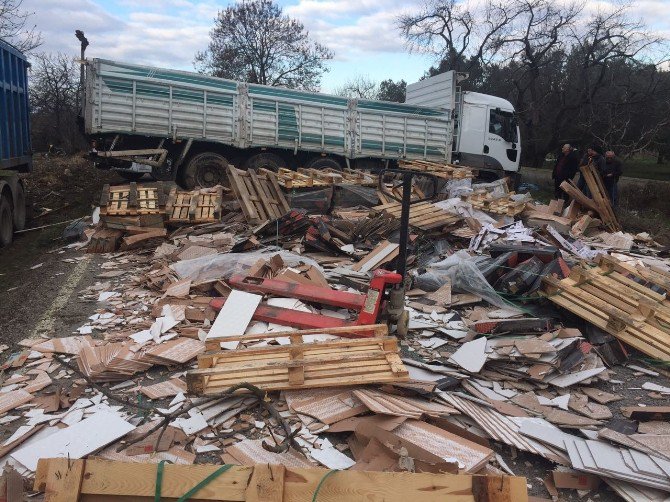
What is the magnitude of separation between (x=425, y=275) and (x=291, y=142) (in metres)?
8.23

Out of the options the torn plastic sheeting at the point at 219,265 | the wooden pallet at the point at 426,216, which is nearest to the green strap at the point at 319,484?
the torn plastic sheeting at the point at 219,265

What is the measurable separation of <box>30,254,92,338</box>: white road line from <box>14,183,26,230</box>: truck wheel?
282cm

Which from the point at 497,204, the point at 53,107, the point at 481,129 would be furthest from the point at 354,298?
the point at 53,107

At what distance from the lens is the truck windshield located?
1494cm

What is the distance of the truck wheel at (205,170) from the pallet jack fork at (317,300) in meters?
7.63

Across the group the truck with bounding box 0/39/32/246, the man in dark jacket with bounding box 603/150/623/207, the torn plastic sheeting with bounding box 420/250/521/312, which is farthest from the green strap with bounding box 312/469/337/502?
the man in dark jacket with bounding box 603/150/623/207

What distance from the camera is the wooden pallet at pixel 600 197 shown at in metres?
9.59

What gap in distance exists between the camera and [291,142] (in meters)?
13.6

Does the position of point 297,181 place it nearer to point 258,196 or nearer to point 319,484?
point 258,196

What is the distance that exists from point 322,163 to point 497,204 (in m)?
5.87

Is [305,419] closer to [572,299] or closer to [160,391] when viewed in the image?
[160,391]

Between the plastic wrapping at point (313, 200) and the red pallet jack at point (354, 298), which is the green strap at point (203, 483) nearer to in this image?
the red pallet jack at point (354, 298)

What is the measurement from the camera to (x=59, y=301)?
5.96m

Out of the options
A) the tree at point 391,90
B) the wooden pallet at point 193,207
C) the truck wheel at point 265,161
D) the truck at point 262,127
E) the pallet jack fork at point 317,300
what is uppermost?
the tree at point 391,90
